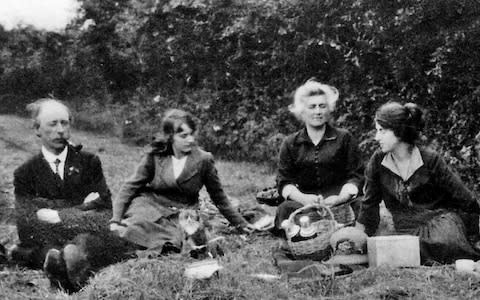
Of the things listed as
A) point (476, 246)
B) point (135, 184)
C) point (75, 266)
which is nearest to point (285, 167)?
point (135, 184)

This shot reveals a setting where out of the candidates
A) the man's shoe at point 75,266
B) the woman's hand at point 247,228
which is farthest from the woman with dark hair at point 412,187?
the man's shoe at point 75,266

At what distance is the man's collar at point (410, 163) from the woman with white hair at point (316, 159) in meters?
0.49

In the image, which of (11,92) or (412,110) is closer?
(412,110)

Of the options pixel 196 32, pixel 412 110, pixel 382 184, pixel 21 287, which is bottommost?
pixel 21 287

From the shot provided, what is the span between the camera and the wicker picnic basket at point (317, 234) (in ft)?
15.3

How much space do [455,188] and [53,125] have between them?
2.80m

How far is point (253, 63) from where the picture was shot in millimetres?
10000

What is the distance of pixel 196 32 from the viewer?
1074 cm

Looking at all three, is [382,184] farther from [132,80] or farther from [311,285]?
[132,80]

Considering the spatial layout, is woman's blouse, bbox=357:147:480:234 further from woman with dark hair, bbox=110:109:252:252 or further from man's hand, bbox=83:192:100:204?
man's hand, bbox=83:192:100:204

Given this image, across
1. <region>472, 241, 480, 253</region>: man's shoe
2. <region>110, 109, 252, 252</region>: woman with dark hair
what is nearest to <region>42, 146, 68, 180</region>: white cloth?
<region>110, 109, 252, 252</region>: woman with dark hair

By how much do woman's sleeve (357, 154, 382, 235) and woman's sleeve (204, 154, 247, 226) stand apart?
3.38 feet

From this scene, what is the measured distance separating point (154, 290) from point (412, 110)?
232 cm

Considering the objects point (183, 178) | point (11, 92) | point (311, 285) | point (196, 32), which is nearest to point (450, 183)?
point (311, 285)
